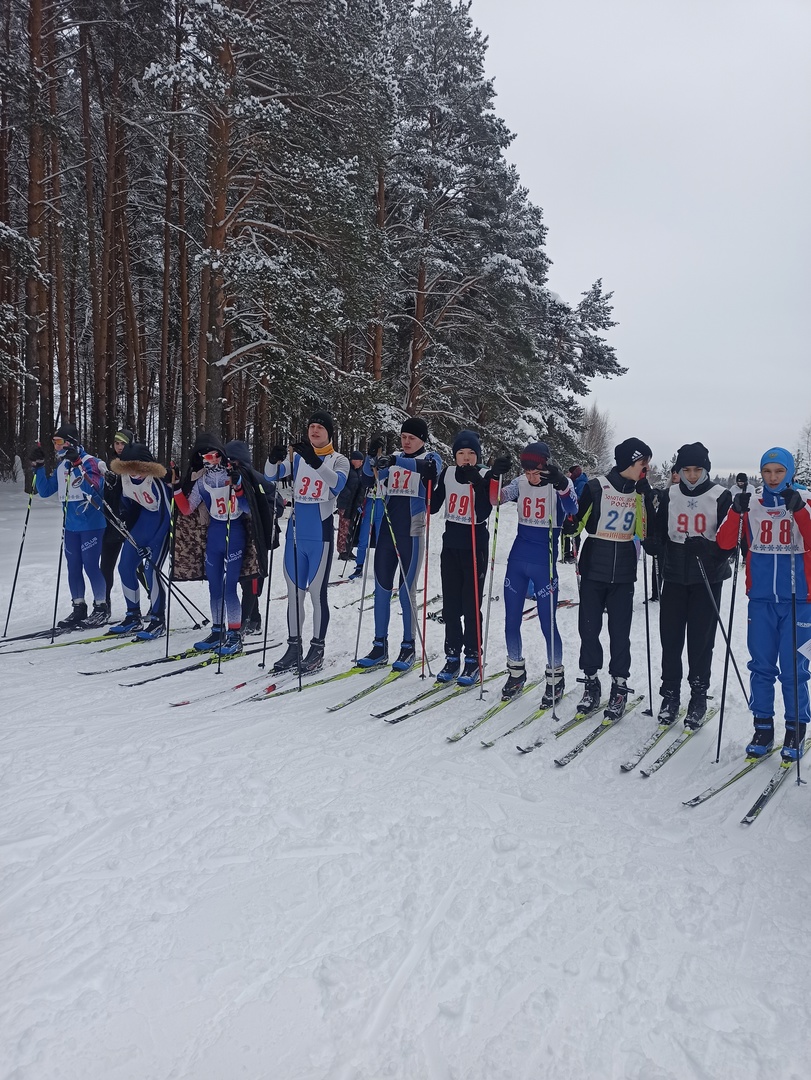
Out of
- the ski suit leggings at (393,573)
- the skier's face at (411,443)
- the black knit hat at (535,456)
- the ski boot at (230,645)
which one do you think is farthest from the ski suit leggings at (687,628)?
the ski boot at (230,645)

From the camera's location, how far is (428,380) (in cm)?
1789

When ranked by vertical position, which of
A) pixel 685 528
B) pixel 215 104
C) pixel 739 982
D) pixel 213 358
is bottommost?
pixel 739 982

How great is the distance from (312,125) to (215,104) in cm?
178

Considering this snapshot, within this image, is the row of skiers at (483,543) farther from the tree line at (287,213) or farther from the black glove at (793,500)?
the tree line at (287,213)

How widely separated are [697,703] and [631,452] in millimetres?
2004

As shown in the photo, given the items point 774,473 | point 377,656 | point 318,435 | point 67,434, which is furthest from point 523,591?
point 67,434

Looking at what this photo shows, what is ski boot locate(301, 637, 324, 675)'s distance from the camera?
589 cm

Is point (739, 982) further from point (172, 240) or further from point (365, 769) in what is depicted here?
point (172, 240)

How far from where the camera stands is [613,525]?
4867 mm

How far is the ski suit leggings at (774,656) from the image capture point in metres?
4.16

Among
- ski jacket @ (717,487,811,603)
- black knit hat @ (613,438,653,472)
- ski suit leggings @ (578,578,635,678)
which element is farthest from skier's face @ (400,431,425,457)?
ski jacket @ (717,487,811,603)

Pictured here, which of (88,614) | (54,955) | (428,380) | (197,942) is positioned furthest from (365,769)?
(428,380)

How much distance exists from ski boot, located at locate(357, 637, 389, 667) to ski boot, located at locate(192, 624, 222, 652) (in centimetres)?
165

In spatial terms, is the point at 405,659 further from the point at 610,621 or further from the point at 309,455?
the point at 309,455
